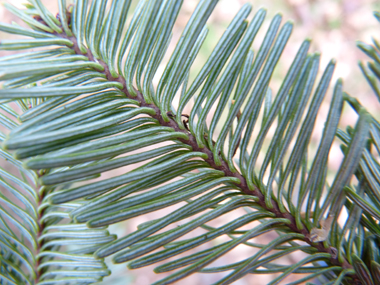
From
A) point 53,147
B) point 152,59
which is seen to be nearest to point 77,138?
point 53,147

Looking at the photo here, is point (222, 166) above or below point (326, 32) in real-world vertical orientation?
below

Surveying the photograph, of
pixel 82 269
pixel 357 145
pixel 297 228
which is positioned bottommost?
pixel 82 269

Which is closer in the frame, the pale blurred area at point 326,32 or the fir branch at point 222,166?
the fir branch at point 222,166

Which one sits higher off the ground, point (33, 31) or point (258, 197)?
point (33, 31)

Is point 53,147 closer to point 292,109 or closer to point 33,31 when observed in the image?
point 33,31

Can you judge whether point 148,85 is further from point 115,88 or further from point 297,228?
point 297,228

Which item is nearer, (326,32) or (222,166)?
(222,166)

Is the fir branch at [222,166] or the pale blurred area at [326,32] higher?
the pale blurred area at [326,32]

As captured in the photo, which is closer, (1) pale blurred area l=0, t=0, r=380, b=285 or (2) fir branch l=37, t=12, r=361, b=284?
(2) fir branch l=37, t=12, r=361, b=284

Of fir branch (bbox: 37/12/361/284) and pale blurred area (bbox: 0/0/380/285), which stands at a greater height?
pale blurred area (bbox: 0/0/380/285)

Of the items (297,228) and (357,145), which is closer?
(357,145)
